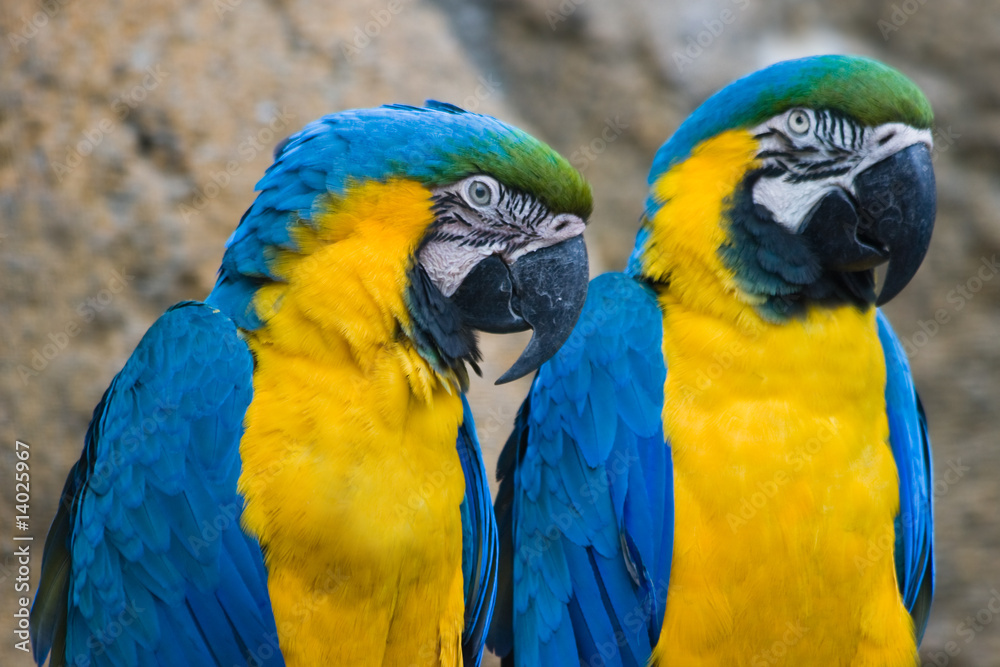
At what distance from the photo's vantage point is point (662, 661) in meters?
2.38

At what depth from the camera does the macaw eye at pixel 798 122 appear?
234cm

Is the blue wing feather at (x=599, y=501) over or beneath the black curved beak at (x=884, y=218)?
beneath

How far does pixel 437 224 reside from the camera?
2084 mm

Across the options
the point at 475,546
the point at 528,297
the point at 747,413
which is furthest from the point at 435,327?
the point at 747,413

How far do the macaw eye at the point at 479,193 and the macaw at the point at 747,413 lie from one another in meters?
0.60

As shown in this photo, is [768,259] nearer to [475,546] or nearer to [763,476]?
[763,476]

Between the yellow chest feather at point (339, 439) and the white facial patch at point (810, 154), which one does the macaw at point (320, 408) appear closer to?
the yellow chest feather at point (339, 439)

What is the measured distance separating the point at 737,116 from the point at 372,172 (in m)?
1.05

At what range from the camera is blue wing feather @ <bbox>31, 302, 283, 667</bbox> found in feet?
6.64

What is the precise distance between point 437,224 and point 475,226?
10 centimetres

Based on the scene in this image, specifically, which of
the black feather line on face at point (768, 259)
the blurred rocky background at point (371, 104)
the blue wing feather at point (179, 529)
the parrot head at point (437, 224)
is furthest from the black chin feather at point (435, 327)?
the blurred rocky background at point (371, 104)

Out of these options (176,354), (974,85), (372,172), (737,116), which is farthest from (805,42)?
(176,354)

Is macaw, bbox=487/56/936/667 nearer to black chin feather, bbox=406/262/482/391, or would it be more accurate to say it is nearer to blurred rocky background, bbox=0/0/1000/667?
black chin feather, bbox=406/262/482/391

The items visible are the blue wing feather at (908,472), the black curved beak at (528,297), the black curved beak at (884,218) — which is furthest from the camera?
the blue wing feather at (908,472)
